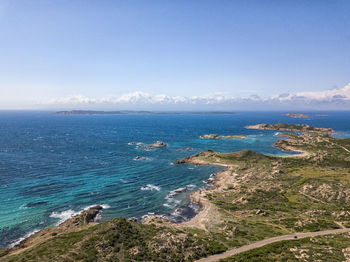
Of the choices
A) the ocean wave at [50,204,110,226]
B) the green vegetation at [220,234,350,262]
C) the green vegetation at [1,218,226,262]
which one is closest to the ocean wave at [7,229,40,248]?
the ocean wave at [50,204,110,226]

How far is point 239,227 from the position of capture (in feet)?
208

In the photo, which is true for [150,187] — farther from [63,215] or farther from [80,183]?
[63,215]

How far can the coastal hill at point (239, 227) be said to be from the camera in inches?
1866

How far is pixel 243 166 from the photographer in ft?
417

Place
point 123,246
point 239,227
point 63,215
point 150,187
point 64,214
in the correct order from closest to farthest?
point 123,246 → point 239,227 → point 63,215 → point 64,214 → point 150,187

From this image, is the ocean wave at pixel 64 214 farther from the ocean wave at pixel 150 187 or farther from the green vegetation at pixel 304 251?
the green vegetation at pixel 304 251

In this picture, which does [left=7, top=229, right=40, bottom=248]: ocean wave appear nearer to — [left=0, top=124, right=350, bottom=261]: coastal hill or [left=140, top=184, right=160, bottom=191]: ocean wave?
[left=0, top=124, right=350, bottom=261]: coastal hill

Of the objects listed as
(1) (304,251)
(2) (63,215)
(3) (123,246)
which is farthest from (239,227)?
(2) (63,215)

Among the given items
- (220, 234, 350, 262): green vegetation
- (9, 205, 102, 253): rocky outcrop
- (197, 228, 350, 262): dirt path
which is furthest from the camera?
(9, 205, 102, 253): rocky outcrop

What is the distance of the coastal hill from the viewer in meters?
47.4

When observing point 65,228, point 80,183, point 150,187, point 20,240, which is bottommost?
point 150,187

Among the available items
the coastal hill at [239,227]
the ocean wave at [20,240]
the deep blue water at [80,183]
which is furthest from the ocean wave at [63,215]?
the coastal hill at [239,227]

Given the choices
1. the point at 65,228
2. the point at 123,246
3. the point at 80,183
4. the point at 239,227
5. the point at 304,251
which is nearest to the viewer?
the point at 304,251

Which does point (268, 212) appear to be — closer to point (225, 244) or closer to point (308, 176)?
point (225, 244)
